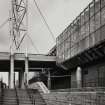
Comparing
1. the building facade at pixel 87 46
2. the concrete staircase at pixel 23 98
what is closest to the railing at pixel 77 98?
the concrete staircase at pixel 23 98

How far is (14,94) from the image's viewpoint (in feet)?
94.8

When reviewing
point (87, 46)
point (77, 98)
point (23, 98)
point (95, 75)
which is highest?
point (87, 46)

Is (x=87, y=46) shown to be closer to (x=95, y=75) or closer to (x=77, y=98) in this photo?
(x=95, y=75)

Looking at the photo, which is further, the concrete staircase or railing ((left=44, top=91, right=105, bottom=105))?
the concrete staircase

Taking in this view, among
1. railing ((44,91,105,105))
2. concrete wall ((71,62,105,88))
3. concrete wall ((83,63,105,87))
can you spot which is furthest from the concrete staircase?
concrete wall ((83,63,105,87))

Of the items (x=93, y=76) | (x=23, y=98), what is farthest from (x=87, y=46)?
(x=23, y=98)

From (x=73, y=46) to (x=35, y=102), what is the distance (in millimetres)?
12082

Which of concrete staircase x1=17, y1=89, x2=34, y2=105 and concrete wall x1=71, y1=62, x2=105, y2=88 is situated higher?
concrete wall x1=71, y1=62, x2=105, y2=88

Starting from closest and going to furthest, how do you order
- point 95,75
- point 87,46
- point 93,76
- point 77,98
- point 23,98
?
point 77,98 → point 23,98 → point 87,46 → point 95,75 → point 93,76

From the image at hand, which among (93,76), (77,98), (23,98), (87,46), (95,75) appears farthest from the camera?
(93,76)

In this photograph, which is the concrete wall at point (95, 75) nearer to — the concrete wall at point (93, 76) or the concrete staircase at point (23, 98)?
the concrete wall at point (93, 76)

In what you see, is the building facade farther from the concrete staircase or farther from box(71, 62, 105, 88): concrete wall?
the concrete staircase

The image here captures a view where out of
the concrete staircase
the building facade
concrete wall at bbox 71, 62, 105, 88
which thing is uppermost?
the building facade

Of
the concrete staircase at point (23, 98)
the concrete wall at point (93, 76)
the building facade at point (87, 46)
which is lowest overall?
the concrete staircase at point (23, 98)
